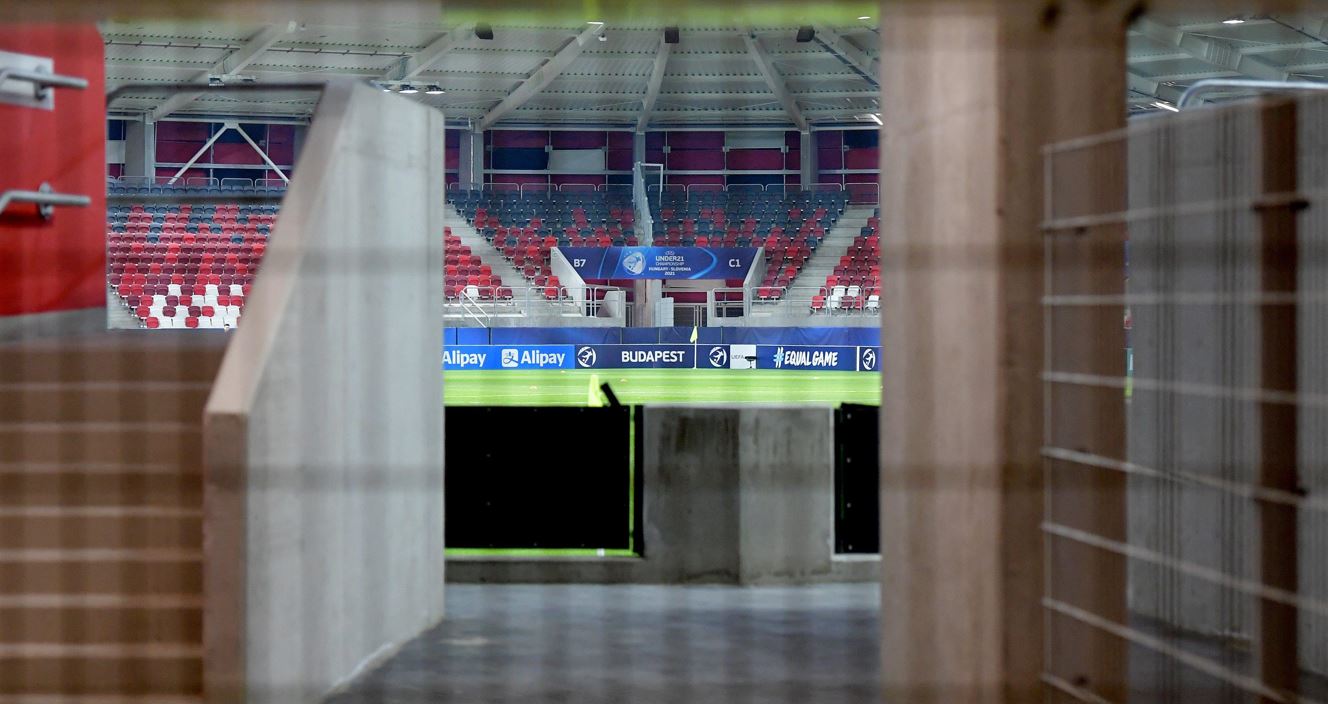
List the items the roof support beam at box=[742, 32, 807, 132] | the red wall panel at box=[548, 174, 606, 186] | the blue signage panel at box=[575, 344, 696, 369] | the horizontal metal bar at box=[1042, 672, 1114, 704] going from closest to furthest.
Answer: the horizontal metal bar at box=[1042, 672, 1114, 704] → the blue signage panel at box=[575, 344, 696, 369] → the roof support beam at box=[742, 32, 807, 132] → the red wall panel at box=[548, 174, 606, 186]

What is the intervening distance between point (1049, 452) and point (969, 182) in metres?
0.71

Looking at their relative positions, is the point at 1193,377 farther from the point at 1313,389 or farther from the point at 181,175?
the point at 181,175

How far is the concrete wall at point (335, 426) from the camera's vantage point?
4.37 meters

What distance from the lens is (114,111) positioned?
32.4m

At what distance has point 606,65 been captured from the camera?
2938 centimetres

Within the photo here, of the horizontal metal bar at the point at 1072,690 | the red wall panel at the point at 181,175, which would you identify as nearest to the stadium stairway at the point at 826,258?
the red wall panel at the point at 181,175

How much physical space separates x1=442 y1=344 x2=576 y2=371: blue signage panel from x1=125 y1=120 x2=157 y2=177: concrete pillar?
12.3 m

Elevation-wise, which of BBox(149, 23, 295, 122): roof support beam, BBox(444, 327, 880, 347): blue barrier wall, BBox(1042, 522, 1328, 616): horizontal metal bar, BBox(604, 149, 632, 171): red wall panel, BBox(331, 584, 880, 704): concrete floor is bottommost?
BBox(331, 584, 880, 704): concrete floor

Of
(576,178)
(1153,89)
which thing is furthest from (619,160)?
(1153,89)

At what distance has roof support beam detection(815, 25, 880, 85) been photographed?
26.7 m

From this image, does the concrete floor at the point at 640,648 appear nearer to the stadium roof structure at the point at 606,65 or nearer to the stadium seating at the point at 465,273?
the stadium roof structure at the point at 606,65

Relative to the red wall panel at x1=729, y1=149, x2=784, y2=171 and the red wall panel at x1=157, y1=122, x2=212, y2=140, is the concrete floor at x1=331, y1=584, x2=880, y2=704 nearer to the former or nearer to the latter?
the red wall panel at x1=729, y1=149, x2=784, y2=171

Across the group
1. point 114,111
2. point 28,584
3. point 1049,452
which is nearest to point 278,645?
point 28,584

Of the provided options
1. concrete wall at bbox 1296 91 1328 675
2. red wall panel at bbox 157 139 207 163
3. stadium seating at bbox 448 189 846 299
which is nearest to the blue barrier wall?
stadium seating at bbox 448 189 846 299
